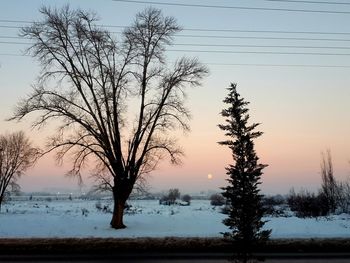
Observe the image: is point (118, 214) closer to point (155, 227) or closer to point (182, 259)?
point (155, 227)

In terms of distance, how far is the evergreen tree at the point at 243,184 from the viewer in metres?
10.3

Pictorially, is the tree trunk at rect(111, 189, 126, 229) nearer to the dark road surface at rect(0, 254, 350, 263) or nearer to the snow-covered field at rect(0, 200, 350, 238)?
the snow-covered field at rect(0, 200, 350, 238)

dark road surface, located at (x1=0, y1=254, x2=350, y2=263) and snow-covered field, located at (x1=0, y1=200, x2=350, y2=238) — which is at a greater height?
snow-covered field, located at (x1=0, y1=200, x2=350, y2=238)

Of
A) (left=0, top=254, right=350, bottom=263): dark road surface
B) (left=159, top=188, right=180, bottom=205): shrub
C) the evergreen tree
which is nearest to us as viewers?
the evergreen tree

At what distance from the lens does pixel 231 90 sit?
10.6 metres

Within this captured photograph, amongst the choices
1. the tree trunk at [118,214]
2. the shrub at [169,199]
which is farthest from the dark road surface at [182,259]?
the shrub at [169,199]

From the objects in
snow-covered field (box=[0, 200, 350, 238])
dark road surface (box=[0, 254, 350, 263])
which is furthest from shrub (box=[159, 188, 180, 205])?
dark road surface (box=[0, 254, 350, 263])

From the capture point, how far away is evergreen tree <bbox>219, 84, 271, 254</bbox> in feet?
33.7

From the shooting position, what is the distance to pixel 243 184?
10.3 metres

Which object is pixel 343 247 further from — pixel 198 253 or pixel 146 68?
pixel 146 68

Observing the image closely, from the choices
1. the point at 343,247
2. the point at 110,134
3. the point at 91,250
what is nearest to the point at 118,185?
the point at 110,134

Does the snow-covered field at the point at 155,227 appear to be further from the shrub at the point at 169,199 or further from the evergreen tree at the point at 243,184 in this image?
the shrub at the point at 169,199

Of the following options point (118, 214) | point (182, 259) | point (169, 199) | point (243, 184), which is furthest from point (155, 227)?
point (169, 199)

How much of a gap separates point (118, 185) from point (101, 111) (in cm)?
527
